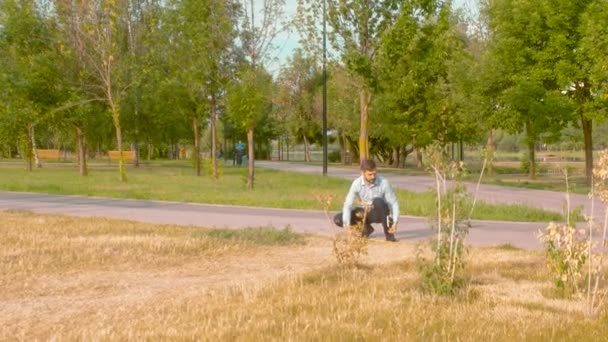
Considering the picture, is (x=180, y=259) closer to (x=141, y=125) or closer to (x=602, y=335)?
(x=602, y=335)

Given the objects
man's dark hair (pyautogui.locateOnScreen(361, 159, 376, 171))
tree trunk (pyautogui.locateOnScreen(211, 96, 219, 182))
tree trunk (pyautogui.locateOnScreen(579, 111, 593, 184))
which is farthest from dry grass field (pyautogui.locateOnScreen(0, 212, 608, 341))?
tree trunk (pyautogui.locateOnScreen(579, 111, 593, 184))

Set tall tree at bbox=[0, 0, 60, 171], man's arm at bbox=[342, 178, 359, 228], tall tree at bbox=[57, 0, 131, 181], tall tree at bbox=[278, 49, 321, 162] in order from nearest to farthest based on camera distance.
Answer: man's arm at bbox=[342, 178, 359, 228]
tall tree at bbox=[57, 0, 131, 181]
tall tree at bbox=[0, 0, 60, 171]
tall tree at bbox=[278, 49, 321, 162]

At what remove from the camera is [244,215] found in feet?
47.5

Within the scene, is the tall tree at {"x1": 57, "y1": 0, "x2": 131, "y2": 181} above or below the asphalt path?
above

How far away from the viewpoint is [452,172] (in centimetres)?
650

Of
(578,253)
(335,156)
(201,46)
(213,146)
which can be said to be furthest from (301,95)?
(578,253)

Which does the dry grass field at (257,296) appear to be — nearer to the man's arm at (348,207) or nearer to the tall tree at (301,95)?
the man's arm at (348,207)

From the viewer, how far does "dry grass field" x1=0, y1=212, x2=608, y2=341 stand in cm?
515

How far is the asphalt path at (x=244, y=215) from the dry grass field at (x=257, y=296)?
5.93ft

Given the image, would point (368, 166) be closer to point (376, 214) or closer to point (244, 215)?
point (376, 214)

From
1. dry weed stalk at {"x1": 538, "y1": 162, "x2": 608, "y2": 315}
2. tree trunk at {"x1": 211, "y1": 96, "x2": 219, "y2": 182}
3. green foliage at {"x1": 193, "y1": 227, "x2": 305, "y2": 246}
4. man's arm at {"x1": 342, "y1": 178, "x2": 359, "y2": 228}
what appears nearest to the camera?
dry weed stalk at {"x1": 538, "y1": 162, "x2": 608, "y2": 315}

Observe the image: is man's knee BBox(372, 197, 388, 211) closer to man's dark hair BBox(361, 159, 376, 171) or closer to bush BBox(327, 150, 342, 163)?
man's dark hair BBox(361, 159, 376, 171)

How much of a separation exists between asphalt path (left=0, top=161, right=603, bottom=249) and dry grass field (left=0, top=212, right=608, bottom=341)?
181cm

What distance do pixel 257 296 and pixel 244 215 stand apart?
8179 mm
